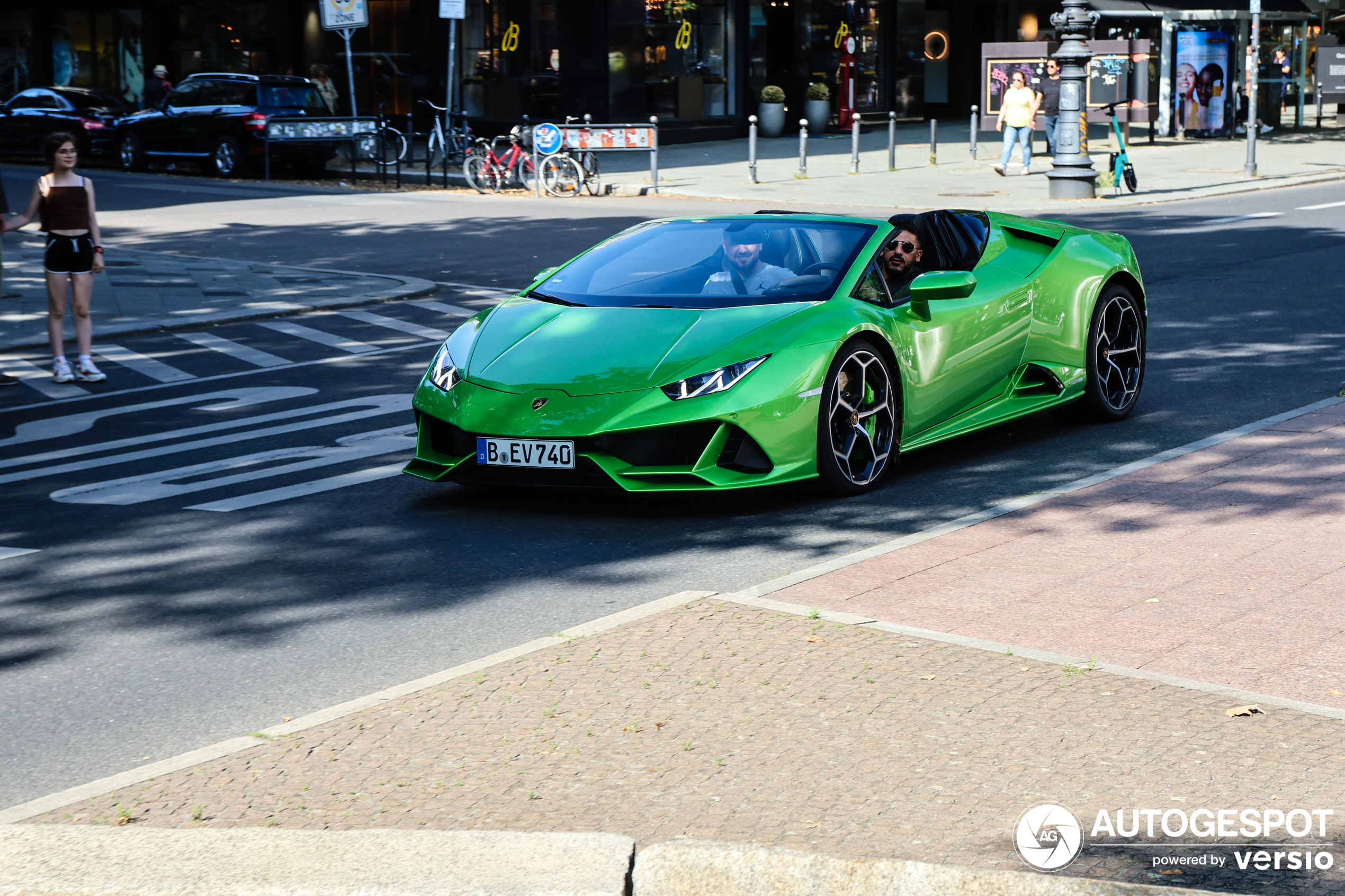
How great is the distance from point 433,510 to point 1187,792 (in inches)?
168

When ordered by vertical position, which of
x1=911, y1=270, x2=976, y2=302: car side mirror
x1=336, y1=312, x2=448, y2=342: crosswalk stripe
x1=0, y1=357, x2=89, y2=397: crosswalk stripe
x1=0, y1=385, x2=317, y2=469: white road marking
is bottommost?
x1=0, y1=385, x2=317, y2=469: white road marking

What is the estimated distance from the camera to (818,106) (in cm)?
4150

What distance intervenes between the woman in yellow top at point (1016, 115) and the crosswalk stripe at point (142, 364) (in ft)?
60.8

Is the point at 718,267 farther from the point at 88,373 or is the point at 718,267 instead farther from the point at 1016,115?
the point at 1016,115

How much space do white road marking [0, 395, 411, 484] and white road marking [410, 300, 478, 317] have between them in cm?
382

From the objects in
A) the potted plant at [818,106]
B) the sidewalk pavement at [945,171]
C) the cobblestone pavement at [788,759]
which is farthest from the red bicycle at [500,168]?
the cobblestone pavement at [788,759]

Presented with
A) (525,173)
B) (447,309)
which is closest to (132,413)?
(447,309)

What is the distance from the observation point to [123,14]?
48469 mm

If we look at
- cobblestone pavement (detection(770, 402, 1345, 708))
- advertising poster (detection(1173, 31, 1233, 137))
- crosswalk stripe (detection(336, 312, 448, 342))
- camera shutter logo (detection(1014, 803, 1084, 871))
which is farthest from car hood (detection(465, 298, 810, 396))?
advertising poster (detection(1173, 31, 1233, 137))

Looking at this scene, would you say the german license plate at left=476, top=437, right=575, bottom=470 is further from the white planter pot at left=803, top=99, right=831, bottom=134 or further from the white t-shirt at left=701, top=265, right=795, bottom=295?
the white planter pot at left=803, top=99, right=831, bottom=134

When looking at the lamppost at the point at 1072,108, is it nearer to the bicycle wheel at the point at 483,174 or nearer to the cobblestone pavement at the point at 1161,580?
the bicycle wheel at the point at 483,174

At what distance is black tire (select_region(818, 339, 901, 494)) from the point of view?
7.21 metres

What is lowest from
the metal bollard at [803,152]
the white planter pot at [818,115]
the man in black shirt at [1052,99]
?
the metal bollard at [803,152]

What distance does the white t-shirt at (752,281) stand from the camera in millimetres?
7719
